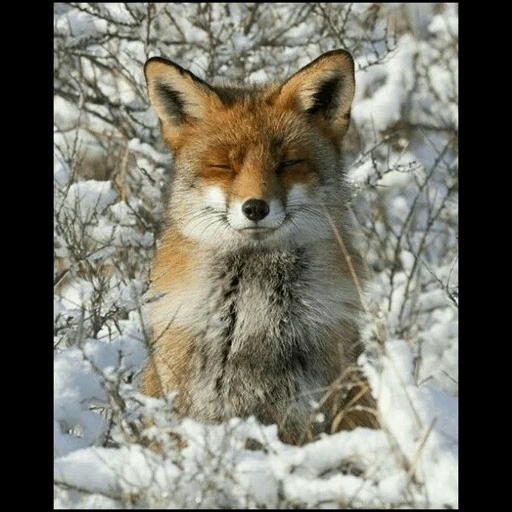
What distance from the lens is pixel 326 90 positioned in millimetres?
6473

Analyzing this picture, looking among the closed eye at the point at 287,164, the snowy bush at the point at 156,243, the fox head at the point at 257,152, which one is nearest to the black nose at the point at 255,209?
the fox head at the point at 257,152

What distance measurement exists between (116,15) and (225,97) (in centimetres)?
372

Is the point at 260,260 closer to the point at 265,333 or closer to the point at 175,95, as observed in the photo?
the point at 265,333

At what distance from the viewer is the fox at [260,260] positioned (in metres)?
5.79

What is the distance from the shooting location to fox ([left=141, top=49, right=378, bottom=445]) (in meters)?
5.79

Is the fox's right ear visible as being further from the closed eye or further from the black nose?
the black nose

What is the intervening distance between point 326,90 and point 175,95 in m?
0.90

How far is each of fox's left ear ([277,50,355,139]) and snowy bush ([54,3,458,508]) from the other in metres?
0.99

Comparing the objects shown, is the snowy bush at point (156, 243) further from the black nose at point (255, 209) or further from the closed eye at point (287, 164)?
the closed eye at point (287, 164)

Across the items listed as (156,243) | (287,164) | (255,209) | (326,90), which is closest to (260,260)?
(255,209)

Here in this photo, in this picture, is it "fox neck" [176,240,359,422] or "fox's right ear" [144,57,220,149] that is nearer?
"fox neck" [176,240,359,422]

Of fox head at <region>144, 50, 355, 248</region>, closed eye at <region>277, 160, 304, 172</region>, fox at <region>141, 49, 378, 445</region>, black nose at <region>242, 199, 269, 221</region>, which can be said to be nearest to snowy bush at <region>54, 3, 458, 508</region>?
fox at <region>141, 49, 378, 445</region>

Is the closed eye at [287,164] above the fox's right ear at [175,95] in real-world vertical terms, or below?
below
